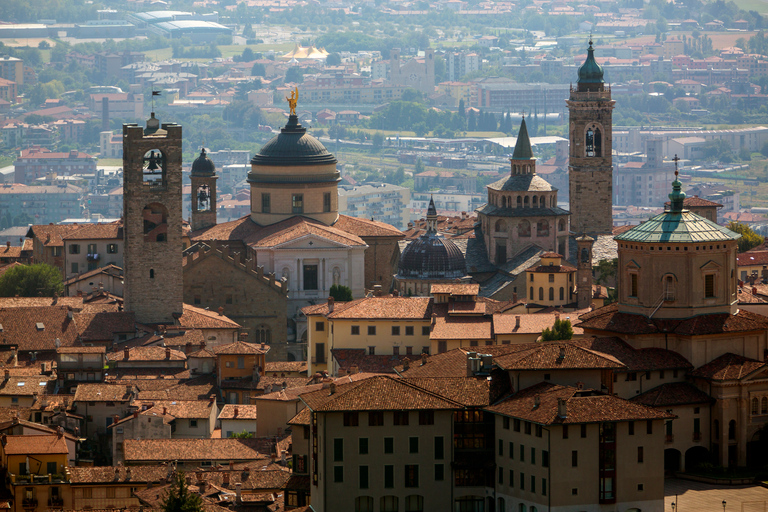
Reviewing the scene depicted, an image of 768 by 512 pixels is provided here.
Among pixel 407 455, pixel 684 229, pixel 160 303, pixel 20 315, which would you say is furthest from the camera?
pixel 160 303

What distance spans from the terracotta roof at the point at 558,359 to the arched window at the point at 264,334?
3501 centimetres

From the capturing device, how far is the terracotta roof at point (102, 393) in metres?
75.2

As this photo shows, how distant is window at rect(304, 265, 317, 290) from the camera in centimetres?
10412

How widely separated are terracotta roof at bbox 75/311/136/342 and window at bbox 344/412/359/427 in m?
31.3

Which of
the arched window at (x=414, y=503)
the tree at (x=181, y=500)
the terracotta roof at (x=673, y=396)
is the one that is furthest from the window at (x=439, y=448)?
the terracotta roof at (x=673, y=396)

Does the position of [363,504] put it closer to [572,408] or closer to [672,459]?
[572,408]

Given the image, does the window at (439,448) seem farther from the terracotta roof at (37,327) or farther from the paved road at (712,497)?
the terracotta roof at (37,327)

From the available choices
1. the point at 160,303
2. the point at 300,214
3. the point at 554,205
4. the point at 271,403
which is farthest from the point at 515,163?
the point at 271,403

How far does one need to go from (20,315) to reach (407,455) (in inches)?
1354

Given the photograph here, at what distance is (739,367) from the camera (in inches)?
2645

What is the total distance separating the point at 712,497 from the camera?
61125mm

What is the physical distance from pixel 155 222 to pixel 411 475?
39.7 metres

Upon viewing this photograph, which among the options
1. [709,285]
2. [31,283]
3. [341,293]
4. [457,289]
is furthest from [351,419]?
[31,283]

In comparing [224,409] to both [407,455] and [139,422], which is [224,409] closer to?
[139,422]
